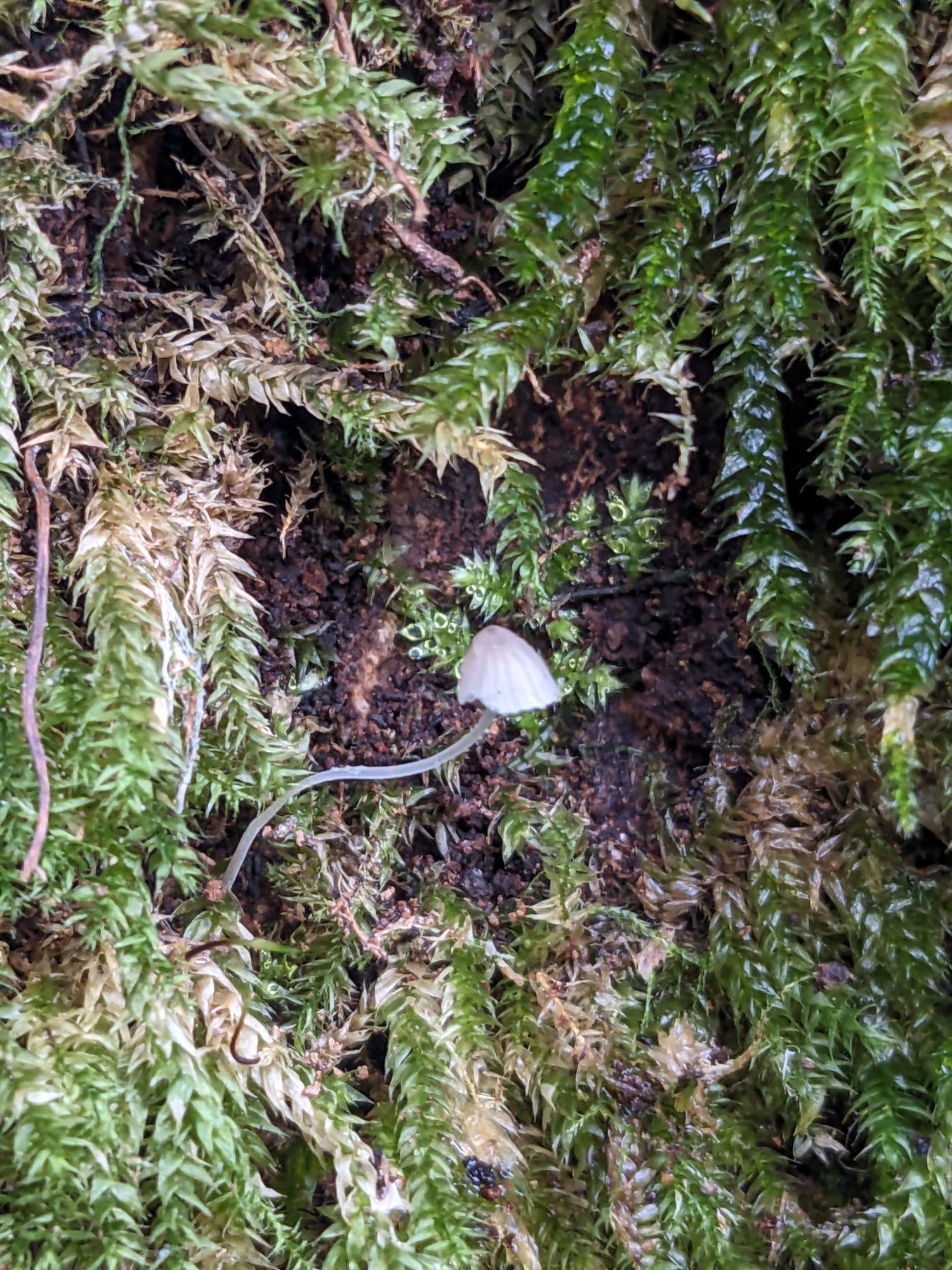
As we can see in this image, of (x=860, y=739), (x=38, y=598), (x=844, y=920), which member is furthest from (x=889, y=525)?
(x=38, y=598)

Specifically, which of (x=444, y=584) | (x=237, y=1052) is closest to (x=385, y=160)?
(x=444, y=584)

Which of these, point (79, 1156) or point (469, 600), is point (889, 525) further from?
point (79, 1156)

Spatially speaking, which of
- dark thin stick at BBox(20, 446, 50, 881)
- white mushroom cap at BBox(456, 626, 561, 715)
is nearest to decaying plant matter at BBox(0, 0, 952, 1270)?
dark thin stick at BBox(20, 446, 50, 881)

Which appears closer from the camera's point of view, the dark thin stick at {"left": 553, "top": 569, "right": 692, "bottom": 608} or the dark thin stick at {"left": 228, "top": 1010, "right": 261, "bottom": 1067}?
the dark thin stick at {"left": 228, "top": 1010, "right": 261, "bottom": 1067}

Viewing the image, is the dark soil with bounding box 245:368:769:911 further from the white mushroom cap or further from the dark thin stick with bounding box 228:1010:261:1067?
the dark thin stick with bounding box 228:1010:261:1067

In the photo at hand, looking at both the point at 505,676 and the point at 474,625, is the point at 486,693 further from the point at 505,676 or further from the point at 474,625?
the point at 474,625

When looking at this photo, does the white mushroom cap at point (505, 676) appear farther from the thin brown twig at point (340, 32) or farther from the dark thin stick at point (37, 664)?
the thin brown twig at point (340, 32)

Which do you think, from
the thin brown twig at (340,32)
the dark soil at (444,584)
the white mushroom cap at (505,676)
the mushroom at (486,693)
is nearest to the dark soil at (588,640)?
the dark soil at (444,584)
